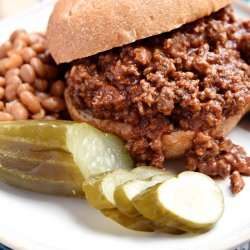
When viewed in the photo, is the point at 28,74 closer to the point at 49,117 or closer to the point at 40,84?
the point at 40,84

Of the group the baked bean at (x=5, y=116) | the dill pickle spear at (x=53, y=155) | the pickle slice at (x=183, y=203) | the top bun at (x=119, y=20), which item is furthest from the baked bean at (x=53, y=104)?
the pickle slice at (x=183, y=203)

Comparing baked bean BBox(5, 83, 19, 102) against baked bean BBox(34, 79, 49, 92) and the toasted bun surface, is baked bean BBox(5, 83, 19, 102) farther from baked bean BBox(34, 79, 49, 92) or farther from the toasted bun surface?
the toasted bun surface

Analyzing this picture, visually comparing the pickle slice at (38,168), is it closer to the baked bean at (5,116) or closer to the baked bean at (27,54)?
the baked bean at (5,116)

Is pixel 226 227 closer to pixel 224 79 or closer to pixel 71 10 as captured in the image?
pixel 224 79

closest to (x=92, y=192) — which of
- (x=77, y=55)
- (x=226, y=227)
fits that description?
(x=226, y=227)

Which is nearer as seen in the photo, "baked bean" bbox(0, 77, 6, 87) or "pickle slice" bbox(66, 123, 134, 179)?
"pickle slice" bbox(66, 123, 134, 179)

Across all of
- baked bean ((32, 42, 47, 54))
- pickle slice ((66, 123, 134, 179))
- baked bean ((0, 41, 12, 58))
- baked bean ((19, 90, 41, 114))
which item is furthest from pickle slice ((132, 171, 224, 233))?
baked bean ((0, 41, 12, 58))
